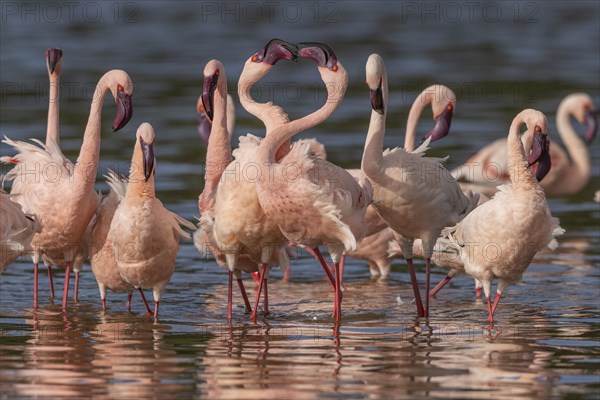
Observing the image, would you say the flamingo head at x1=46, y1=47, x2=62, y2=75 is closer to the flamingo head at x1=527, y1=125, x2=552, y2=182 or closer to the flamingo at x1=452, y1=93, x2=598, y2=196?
the flamingo head at x1=527, y1=125, x2=552, y2=182

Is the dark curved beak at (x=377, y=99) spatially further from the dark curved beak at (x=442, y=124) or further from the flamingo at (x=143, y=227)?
the dark curved beak at (x=442, y=124)

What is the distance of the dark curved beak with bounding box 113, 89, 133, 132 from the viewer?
969 cm

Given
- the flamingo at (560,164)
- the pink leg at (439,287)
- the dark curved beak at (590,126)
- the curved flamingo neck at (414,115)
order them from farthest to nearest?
the dark curved beak at (590,126) → the flamingo at (560,164) → the curved flamingo neck at (414,115) → the pink leg at (439,287)

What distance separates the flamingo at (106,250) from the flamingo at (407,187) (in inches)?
74.1

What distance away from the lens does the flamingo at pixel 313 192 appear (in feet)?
29.6

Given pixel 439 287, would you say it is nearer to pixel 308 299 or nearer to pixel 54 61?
pixel 308 299

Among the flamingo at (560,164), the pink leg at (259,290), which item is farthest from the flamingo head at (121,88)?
the flamingo at (560,164)

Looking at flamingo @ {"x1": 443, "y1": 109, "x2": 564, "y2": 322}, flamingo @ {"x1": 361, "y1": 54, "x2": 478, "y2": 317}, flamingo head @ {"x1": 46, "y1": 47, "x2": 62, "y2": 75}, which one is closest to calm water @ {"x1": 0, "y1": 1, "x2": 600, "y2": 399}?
flamingo @ {"x1": 443, "y1": 109, "x2": 564, "y2": 322}

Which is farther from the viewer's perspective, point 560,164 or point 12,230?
point 560,164

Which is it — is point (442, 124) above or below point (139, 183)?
above

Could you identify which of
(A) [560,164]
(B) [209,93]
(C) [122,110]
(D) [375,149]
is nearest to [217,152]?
(B) [209,93]

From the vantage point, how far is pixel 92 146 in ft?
33.0

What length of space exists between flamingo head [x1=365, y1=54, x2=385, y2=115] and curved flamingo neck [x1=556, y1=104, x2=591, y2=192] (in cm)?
684

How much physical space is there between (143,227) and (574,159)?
8153mm
